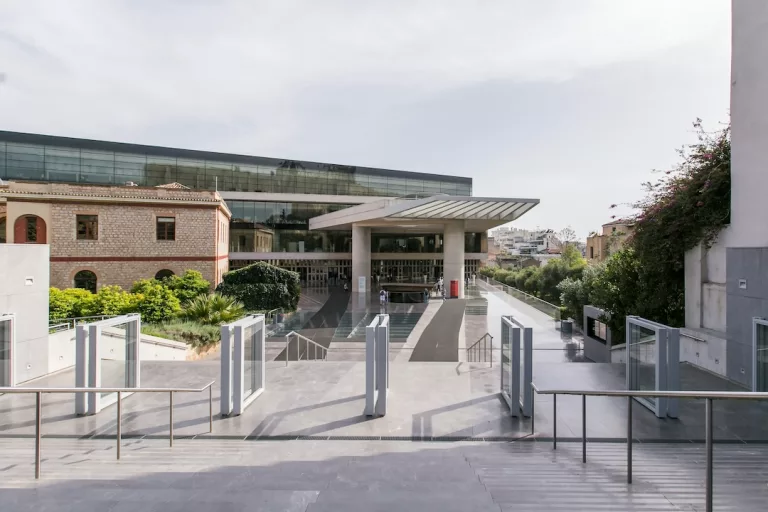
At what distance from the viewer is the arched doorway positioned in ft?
70.4

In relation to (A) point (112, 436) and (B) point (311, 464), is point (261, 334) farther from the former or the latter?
(B) point (311, 464)

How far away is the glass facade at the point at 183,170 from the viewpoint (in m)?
38.8

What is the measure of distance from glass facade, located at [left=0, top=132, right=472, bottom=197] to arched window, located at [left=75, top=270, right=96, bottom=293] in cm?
2218

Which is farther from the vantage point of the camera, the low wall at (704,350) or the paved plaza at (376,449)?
the low wall at (704,350)

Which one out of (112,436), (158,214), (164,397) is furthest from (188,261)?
(112,436)

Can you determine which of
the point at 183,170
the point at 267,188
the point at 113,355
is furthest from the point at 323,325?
the point at 183,170

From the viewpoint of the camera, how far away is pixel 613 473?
4.21 meters

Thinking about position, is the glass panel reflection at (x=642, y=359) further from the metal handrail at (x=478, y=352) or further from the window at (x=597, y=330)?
the window at (x=597, y=330)

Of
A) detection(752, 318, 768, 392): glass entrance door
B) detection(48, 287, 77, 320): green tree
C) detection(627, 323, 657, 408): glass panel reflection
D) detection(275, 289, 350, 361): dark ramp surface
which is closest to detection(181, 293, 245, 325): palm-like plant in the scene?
detection(275, 289, 350, 361): dark ramp surface

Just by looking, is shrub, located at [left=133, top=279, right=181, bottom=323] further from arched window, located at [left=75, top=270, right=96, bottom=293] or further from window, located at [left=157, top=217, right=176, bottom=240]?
arched window, located at [left=75, top=270, right=96, bottom=293]

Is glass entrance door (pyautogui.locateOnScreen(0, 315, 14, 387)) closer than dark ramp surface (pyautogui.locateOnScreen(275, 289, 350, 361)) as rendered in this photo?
Yes

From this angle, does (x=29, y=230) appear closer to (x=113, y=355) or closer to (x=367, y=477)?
(x=113, y=355)

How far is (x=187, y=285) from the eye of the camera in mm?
21891

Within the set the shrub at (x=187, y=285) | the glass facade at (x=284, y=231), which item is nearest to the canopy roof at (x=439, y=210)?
the shrub at (x=187, y=285)
